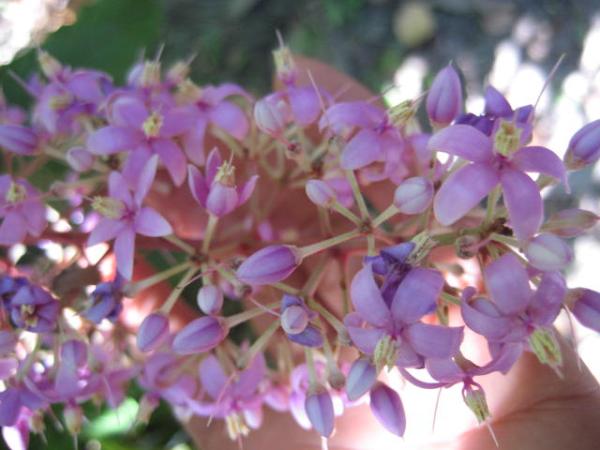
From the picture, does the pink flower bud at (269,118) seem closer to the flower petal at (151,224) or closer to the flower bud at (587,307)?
the flower petal at (151,224)

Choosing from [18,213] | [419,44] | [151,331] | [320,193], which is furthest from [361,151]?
[419,44]

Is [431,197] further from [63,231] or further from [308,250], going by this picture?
[63,231]

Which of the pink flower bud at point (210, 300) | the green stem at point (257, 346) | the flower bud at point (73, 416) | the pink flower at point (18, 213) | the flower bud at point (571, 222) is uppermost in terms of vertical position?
the pink flower at point (18, 213)

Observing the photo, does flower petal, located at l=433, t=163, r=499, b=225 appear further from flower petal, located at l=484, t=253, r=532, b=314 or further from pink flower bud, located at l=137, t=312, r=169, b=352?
pink flower bud, located at l=137, t=312, r=169, b=352

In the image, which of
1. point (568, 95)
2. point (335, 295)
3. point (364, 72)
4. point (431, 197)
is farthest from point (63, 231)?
point (568, 95)

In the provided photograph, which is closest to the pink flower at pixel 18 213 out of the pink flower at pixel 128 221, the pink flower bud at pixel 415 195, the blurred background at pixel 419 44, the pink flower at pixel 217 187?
the pink flower at pixel 128 221
